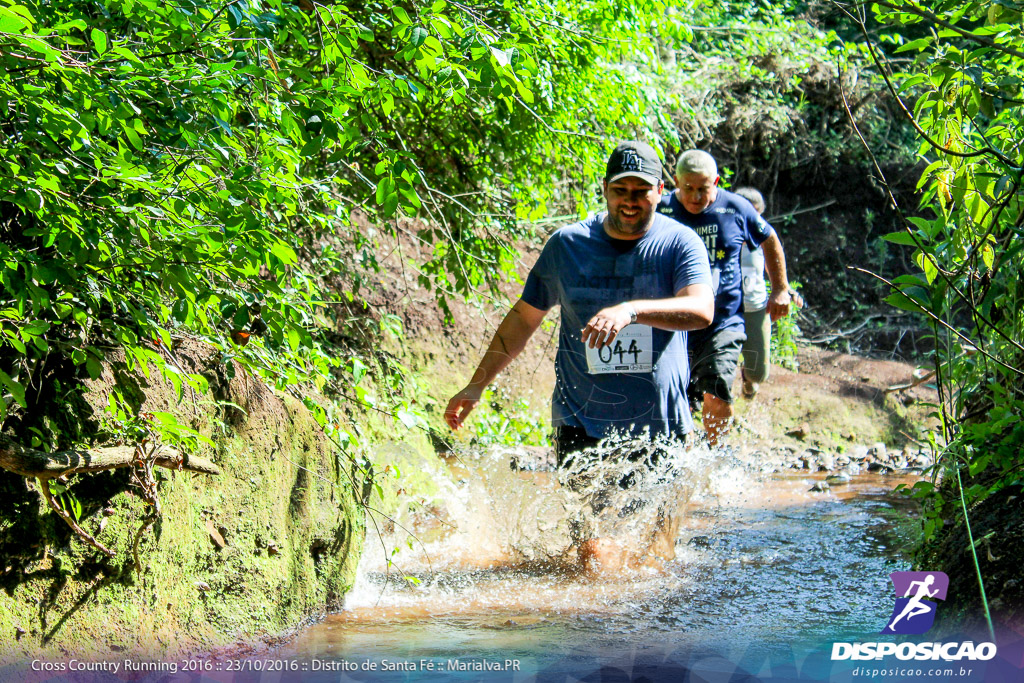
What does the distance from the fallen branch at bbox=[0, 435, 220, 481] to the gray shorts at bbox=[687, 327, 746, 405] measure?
3158 millimetres

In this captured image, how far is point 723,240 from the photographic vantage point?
211 inches

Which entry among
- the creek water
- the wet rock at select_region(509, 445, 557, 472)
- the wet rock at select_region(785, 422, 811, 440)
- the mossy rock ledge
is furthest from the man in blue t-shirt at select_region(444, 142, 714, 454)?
the wet rock at select_region(785, 422, 811, 440)

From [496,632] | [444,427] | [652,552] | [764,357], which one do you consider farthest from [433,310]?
[496,632]

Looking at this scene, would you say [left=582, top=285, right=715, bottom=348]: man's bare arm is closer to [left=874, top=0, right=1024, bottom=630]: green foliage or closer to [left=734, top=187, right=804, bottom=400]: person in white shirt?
[left=874, top=0, right=1024, bottom=630]: green foliage

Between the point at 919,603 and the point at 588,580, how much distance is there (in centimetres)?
154

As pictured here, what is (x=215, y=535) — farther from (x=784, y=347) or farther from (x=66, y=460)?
(x=784, y=347)

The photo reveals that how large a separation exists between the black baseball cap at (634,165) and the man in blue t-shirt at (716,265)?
1.42 metres

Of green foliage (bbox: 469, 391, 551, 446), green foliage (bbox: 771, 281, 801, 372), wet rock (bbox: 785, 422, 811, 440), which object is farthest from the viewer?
green foliage (bbox: 771, 281, 801, 372)

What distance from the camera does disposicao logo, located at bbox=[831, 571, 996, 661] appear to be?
255cm

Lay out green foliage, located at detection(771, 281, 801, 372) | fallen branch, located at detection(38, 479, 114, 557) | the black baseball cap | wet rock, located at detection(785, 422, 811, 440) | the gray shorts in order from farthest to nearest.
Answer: green foliage, located at detection(771, 281, 801, 372)
wet rock, located at detection(785, 422, 811, 440)
the gray shorts
the black baseball cap
fallen branch, located at detection(38, 479, 114, 557)

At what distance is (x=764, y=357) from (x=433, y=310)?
256 centimetres

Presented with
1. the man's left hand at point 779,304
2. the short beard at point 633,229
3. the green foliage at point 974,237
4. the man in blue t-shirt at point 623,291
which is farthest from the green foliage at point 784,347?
the green foliage at point 974,237

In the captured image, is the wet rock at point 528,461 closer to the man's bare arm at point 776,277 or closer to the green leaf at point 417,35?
the man's bare arm at point 776,277

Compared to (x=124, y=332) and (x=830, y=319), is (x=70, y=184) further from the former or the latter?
(x=830, y=319)
